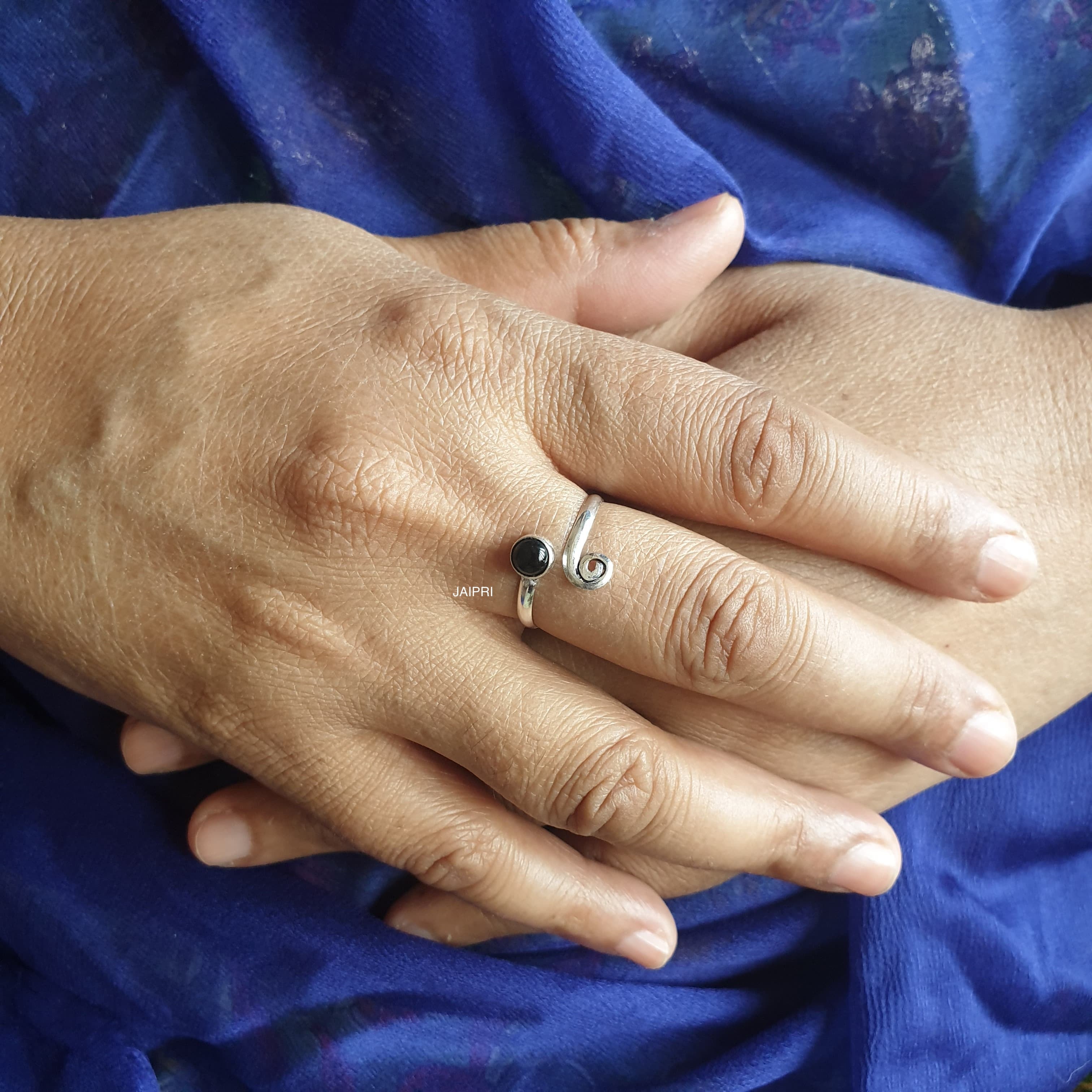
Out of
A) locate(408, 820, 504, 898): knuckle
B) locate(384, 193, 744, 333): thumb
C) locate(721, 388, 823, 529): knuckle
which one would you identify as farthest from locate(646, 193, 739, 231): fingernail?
locate(408, 820, 504, 898): knuckle

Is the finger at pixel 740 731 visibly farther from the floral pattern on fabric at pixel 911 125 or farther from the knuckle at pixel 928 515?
the floral pattern on fabric at pixel 911 125

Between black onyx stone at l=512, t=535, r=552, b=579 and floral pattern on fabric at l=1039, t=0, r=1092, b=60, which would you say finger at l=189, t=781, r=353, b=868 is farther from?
floral pattern on fabric at l=1039, t=0, r=1092, b=60

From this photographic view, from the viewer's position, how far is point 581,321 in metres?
1.04

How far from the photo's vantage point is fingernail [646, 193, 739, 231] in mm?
993

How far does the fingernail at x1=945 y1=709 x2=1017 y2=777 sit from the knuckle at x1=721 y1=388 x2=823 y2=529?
0.26 meters

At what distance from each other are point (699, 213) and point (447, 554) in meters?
0.46

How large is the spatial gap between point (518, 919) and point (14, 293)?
30.8 inches

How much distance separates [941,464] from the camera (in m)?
0.91

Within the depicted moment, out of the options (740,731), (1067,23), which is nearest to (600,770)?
(740,731)

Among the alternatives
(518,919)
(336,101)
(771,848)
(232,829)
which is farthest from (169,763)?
(336,101)

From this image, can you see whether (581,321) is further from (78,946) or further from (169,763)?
(78,946)

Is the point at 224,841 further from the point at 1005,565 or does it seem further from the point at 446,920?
the point at 1005,565

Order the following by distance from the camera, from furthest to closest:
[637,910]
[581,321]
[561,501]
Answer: [581,321] → [637,910] → [561,501]

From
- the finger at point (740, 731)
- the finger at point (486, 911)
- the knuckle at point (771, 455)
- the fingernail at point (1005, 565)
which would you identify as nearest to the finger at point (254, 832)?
the finger at point (486, 911)
